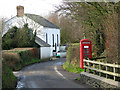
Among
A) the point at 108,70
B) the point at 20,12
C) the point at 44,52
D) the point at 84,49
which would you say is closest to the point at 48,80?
the point at 108,70

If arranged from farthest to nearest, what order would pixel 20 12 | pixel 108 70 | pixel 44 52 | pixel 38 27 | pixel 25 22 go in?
pixel 20 12
pixel 38 27
pixel 25 22
pixel 44 52
pixel 108 70

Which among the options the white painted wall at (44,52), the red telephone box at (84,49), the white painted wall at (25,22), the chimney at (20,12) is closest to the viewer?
the red telephone box at (84,49)

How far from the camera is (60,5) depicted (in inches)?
698

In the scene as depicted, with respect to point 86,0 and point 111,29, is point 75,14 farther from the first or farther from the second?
point 111,29

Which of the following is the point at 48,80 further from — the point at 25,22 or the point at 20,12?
the point at 20,12

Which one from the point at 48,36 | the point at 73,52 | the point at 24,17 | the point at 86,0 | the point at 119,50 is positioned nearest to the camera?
the point at 119,50

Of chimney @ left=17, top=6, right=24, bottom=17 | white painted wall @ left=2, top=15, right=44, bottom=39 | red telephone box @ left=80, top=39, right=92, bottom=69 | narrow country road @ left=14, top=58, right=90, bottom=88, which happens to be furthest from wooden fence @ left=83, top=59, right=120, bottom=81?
chimney @ left=17, top=6, right=24, bottom=17

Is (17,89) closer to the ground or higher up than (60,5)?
closer to the ground

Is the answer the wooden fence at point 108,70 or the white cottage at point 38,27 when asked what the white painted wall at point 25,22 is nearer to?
the white cottage at point 38,27

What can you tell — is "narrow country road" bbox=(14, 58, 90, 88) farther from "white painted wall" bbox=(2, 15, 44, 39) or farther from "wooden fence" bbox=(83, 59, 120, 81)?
"white painted wall" bbox=(2, 15, 44, 39)

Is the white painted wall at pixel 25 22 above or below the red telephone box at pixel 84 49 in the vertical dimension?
above

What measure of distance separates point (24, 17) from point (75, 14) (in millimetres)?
25534

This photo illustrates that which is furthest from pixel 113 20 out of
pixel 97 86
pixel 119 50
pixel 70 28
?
pixel 70 28

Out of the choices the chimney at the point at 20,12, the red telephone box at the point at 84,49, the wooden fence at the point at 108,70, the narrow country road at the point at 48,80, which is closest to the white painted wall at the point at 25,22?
the chimney at the point at 20,12
